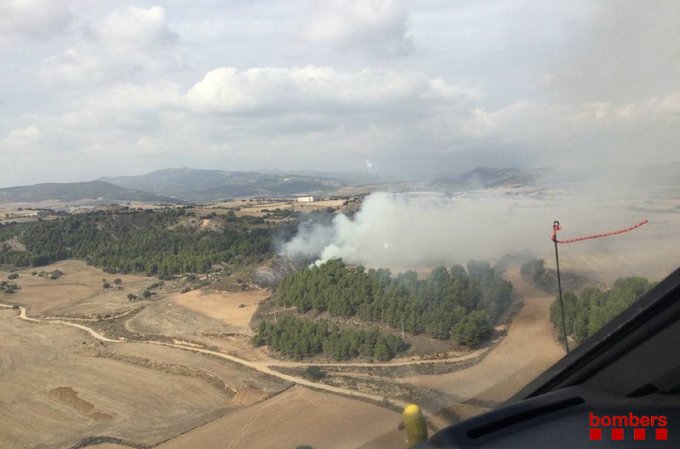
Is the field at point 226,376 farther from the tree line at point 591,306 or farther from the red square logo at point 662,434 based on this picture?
the red square logo at point 662,434

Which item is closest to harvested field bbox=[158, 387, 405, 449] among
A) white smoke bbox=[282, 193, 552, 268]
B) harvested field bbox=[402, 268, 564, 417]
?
harvested field bbox=[402, 268, 564, 417]

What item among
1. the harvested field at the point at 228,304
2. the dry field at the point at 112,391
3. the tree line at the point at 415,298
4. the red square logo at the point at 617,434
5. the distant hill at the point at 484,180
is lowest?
the dry field at the point at 112,391

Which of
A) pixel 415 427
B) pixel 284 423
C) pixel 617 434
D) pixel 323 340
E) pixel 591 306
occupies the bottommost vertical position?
pixel 323 340

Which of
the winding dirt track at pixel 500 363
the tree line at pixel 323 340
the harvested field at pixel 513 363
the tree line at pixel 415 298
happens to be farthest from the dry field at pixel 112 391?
the harvested field at pixel 513 363

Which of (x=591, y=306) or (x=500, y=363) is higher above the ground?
(x=591, y=306)

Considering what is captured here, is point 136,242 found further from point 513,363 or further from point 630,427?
point 630,427

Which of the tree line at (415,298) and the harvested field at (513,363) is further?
the tree line at (415,298)

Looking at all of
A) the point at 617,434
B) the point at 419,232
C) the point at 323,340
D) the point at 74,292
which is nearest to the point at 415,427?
the point at 617,434
